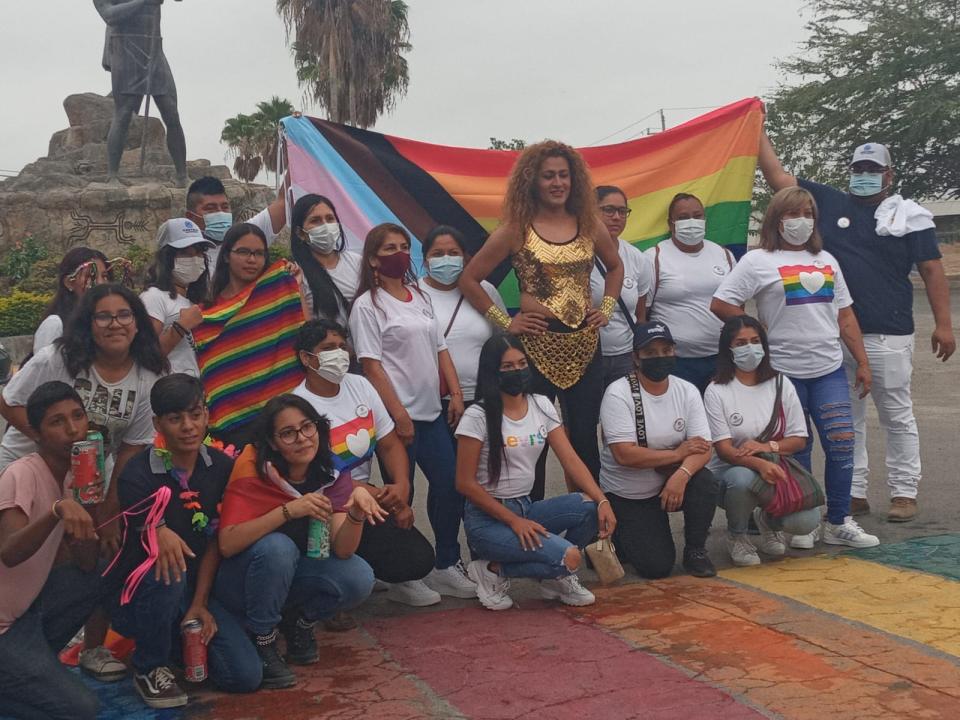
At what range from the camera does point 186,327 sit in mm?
4934

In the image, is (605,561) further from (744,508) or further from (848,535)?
(848,535)

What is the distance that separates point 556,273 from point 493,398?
77 centimetres

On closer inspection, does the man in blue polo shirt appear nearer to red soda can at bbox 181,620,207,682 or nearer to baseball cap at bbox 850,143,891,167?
baseball cap at bbox 850,143,891,167

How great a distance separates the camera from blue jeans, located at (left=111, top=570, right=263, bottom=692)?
400 centimetres

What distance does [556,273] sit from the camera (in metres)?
5.50

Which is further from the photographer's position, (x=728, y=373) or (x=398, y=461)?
(x=728, y=373)

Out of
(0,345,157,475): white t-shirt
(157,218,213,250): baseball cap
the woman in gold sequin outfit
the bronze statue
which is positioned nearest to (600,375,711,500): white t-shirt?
the woman in gold sequin outfit

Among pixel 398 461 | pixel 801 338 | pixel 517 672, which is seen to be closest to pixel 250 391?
pixel 398 461

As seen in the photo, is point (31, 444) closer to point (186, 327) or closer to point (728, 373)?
point (186, 327)

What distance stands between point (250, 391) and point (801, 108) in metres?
28.1

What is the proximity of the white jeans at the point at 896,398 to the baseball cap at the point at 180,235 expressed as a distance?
11.5 feet

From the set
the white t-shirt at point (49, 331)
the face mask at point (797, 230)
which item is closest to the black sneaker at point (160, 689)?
the white t-shirt at point (49, 331)

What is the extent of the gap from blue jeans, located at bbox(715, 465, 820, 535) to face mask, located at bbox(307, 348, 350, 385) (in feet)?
6.73

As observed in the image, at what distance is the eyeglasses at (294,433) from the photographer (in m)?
4.32
